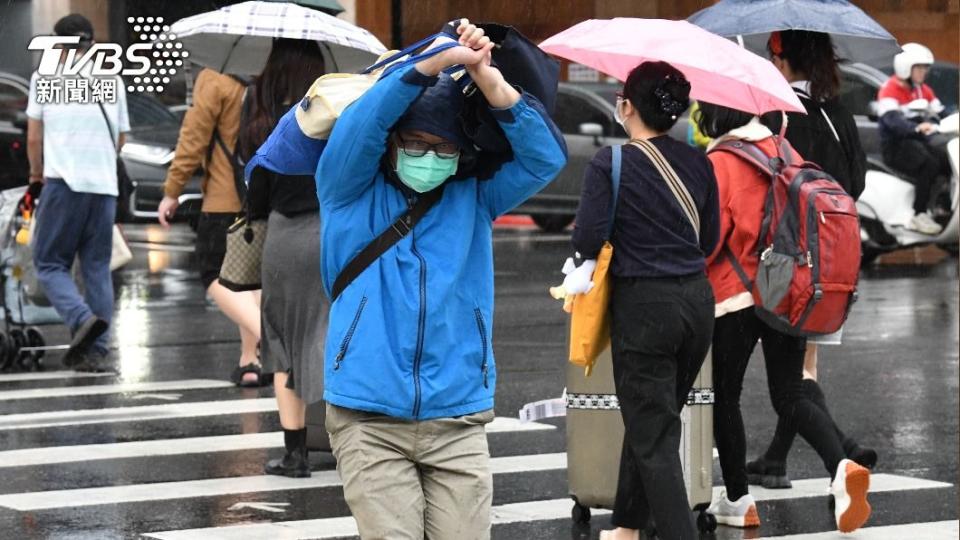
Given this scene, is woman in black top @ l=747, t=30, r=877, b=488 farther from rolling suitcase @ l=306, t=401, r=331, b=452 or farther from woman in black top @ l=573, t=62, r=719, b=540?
rolling suitcase @ l=306, t=401, r=331, b=452

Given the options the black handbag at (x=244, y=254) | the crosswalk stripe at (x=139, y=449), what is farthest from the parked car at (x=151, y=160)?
the black handbag at (x=244, y=254)

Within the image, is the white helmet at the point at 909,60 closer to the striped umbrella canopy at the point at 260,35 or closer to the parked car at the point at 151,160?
the parked car at the point at 151,160

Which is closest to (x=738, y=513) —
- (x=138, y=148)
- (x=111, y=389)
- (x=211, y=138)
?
(x=211, y=138)

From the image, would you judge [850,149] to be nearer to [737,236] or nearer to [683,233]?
[737,236]

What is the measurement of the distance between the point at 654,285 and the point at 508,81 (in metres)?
1.44

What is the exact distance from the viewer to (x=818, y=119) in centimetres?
839

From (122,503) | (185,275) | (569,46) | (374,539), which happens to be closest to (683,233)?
(569,46)

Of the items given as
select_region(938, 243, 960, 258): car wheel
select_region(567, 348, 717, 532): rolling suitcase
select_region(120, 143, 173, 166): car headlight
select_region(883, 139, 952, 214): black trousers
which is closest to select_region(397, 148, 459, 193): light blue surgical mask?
select_region(567, 348, 717, 532): rolling suitcase

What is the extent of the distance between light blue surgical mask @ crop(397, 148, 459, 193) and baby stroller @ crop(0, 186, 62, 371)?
760cm

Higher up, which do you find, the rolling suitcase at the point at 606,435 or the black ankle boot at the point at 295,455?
the rolling suitcase at the point at 606,435

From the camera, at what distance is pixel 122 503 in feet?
26.8

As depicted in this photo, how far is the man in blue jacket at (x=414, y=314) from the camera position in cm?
517

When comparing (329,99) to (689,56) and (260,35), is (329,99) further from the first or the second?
(260,35)

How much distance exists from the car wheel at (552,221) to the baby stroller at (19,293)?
38.9ft
